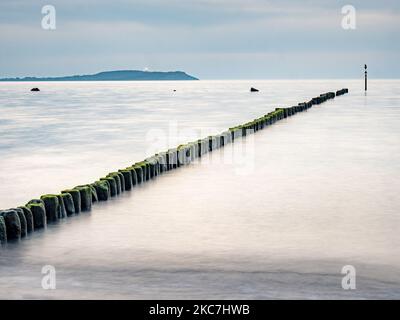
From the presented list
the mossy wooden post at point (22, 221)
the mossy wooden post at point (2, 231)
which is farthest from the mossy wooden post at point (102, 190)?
the mossy wooden post at point (2, 231)

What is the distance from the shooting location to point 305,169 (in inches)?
856

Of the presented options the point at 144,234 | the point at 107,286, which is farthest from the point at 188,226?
the point at 107,286

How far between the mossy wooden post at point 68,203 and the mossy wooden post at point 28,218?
1338mm

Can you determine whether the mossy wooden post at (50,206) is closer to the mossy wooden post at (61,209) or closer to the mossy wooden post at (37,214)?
the mossy wooden post at (61,209)

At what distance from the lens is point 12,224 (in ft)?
41.0

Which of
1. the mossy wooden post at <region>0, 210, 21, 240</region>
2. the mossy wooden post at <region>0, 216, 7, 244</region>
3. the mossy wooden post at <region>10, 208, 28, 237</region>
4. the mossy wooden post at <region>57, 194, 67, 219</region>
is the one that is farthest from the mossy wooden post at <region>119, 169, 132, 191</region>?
the mossy wooden post at <region>0, 216, 7, 244</region>

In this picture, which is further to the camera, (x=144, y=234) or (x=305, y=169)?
(x=305, y=169)

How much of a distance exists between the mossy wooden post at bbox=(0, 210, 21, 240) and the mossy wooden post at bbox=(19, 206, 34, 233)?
44 centimetres

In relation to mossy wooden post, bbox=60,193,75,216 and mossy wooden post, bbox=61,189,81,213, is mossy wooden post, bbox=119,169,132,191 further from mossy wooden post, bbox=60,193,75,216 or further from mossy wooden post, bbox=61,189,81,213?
mossy wooden post, bbox=60,193,75,216

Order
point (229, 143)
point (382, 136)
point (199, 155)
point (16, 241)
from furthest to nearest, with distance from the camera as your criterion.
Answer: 1. point (382, 136)
2. point (229, 143)
3. point (199, 155)
4. point (16, 241)

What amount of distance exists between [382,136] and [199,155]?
13.4 m

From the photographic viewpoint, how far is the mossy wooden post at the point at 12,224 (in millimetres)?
12422

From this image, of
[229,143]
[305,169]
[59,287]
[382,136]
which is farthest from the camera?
[382,136]
